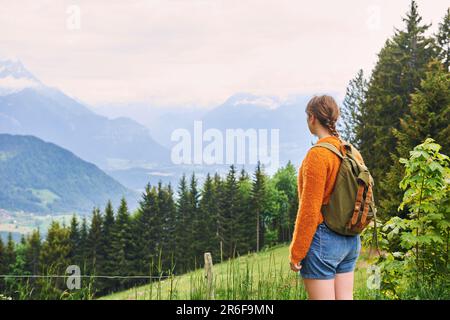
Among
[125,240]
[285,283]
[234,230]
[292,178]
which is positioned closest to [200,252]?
[234,230]

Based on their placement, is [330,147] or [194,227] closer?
[330,147]

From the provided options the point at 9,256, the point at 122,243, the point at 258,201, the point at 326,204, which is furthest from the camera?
the point at 122,243

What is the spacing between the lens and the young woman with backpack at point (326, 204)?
3.08m

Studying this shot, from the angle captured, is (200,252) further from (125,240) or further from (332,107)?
(332,107)

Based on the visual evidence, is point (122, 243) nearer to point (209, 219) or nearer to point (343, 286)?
point (209, 219)

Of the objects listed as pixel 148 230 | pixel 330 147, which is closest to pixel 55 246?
pixel 148 230

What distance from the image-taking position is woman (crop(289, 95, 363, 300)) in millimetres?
3072

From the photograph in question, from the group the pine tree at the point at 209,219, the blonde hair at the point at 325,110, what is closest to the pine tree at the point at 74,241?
the pine tree at the point at 209,219

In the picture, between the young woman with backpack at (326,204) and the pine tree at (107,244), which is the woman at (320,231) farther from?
the pine tree at (107,244)

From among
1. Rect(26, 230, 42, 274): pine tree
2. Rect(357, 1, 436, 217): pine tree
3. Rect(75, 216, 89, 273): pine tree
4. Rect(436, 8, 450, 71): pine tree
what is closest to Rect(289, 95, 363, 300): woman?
Rect(357, 1, 436, 217): pine tree

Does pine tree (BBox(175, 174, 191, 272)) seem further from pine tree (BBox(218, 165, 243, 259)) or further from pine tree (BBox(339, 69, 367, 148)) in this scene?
pine tree (BBox(339, 69, 367, 148))

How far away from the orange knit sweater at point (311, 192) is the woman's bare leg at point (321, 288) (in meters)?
0.16

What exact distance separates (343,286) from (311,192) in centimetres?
59

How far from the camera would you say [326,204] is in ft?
10.4
